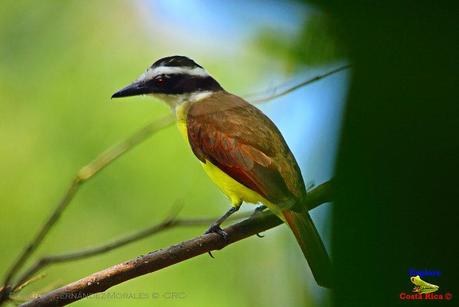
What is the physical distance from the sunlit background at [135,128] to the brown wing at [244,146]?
40 mm

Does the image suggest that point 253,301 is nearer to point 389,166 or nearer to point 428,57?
point 389,166

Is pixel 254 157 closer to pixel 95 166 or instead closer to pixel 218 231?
pixel 218 231

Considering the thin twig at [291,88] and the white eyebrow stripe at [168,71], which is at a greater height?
the white eyebrow stripe at [168,71]

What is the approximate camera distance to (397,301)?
4.16 feet

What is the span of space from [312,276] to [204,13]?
0.51 metres

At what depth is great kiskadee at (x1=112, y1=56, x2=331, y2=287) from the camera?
46.9 inches

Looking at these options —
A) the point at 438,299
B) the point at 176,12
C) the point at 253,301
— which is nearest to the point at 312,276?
the point at 253,301

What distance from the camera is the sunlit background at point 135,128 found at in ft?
4.16

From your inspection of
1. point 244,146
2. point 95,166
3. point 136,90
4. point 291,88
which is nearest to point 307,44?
point 291,88

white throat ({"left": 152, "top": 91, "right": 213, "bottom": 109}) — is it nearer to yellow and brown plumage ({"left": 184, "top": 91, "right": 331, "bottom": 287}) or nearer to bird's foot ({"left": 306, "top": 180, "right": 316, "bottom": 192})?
yellow and brown plumage ({"left": 184, "top": 91, "right": 331, "bottom": 287})

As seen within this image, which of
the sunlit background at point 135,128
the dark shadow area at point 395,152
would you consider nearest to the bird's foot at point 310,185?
the sunlit background at point 135,128

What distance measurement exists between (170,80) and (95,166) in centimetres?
20

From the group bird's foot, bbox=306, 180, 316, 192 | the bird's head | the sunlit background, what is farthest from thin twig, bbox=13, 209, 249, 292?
the bird's head

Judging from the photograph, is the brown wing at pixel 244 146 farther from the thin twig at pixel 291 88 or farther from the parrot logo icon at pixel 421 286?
the parrot logo icon at pixel 421 286
